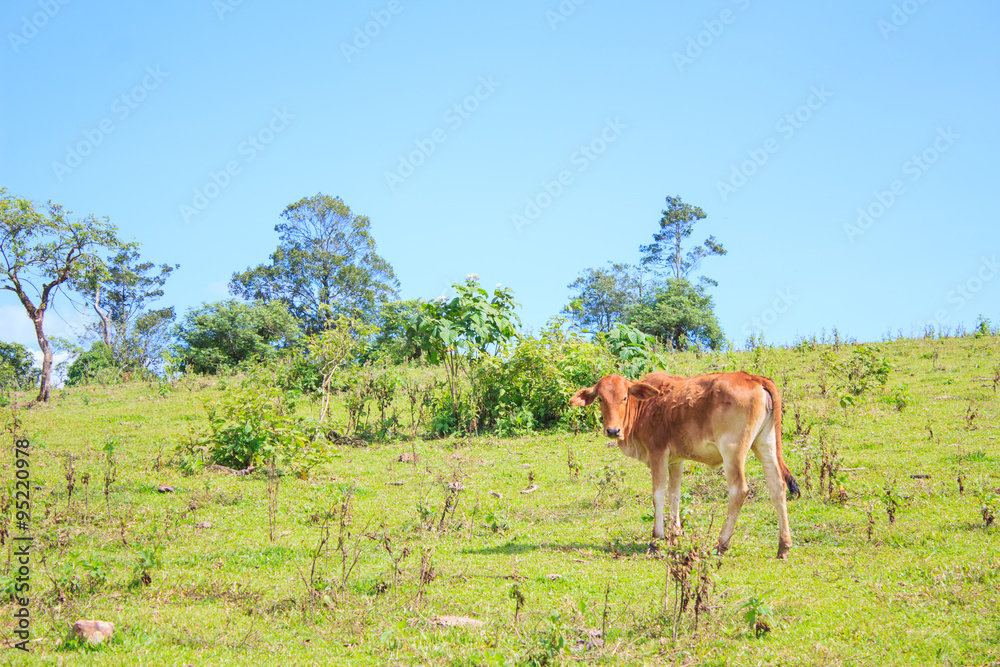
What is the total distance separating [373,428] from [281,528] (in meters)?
7.95

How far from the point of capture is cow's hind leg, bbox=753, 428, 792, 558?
814cm

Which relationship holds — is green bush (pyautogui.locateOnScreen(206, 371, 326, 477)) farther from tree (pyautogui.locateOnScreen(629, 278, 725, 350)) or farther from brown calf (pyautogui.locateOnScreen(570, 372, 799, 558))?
tree (pyautogui.locateOnScreen(629, 278, 725, 350))

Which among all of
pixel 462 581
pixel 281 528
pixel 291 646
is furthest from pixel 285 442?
pixel 291 646

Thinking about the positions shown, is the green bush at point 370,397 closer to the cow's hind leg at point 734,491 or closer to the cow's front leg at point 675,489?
the cow's front leg at point 675,489

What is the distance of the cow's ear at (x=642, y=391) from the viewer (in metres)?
9.30

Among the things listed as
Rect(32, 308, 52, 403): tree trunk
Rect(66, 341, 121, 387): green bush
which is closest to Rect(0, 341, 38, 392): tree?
Rect(66, 341, 121, 387): green bush

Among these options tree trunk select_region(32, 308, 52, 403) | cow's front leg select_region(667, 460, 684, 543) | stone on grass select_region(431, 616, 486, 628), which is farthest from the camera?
tree trunk select_region(32, 308, 52, 403)

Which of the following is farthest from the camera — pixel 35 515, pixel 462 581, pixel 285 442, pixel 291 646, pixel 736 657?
pixel 285 442

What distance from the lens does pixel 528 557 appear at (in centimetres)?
870

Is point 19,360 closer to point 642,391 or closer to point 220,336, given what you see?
point 220,336

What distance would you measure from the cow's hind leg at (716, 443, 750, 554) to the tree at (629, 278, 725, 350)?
35.2 meters

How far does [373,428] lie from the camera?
59.6 ft

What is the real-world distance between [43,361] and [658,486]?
26.4m

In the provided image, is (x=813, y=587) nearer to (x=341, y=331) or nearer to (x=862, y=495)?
(x=862, y=495)
